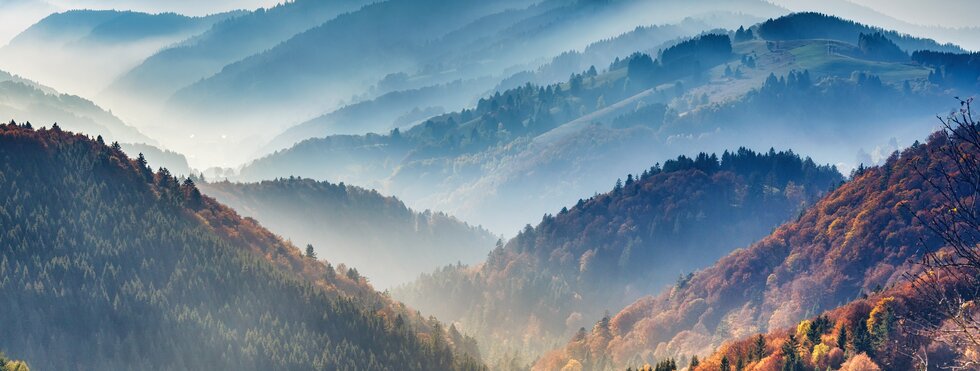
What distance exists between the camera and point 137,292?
16788 centimetres

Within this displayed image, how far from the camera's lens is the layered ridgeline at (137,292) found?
6048 inches

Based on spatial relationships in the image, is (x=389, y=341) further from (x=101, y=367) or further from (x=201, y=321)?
(x=101, y=367)

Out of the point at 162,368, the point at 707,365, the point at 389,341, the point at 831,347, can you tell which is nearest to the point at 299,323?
the point at 389,341

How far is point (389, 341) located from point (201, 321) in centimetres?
3977

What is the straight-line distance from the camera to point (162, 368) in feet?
516

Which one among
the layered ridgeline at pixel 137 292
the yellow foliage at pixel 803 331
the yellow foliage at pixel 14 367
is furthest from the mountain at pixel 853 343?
the yellow foliage at pixel 14 367

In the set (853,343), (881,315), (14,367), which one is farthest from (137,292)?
(881,315)

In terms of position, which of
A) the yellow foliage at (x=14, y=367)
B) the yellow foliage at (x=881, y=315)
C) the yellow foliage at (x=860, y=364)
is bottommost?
the yellow foliage at (x=860, y=364)

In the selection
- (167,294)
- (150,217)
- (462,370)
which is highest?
(150,217)

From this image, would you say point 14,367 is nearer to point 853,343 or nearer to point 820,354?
point 820,354

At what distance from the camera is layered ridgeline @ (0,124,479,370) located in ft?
504

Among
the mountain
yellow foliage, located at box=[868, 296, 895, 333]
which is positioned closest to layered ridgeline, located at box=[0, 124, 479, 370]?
the mountain

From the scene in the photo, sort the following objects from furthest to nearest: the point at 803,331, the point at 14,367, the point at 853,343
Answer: the point at 803,331 < the point at 853,343 < the point at 14,367

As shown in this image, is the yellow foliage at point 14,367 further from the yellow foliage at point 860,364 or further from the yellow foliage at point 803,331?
the yellow foliage at point 803,331
